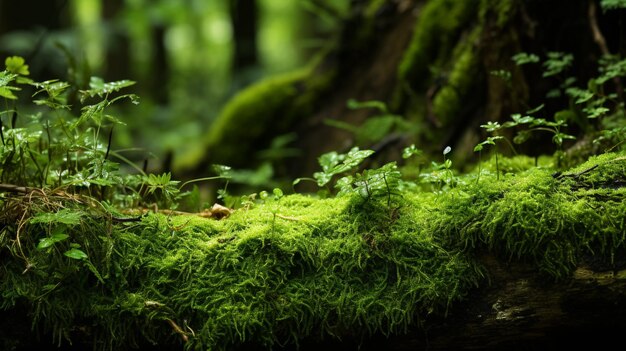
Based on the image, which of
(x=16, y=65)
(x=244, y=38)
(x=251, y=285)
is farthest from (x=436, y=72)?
(x=244, y=38)

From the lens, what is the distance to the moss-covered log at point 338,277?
2.06 m

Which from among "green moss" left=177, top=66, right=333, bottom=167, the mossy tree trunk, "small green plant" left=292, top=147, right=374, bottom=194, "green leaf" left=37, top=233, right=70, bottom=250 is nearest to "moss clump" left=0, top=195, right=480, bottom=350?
"green leaf" left=37, top=233, right=70, bottom=250

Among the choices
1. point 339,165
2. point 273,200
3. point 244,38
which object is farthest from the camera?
point 244,38

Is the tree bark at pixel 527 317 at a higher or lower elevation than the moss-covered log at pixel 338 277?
lower

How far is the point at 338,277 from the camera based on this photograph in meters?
2.19

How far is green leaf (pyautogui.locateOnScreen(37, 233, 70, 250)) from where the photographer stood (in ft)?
6.55

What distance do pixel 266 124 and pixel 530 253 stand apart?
4.57m

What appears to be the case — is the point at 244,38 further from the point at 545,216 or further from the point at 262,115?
the point at 545,216

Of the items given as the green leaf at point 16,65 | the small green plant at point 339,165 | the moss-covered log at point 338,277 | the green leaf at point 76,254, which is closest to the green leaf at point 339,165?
the small green plant at point 339,165

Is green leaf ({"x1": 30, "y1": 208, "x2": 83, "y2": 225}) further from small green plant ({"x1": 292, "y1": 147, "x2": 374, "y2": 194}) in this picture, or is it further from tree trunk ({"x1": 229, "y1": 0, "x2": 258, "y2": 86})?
tree trunk ({"x1": 229, "y1": 0, "x2": 258, "y2": 86})

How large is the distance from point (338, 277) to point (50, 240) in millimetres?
1209

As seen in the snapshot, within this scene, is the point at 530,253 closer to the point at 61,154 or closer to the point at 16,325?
the point at 16,325

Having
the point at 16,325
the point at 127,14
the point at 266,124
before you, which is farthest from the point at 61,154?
the point at 127,14

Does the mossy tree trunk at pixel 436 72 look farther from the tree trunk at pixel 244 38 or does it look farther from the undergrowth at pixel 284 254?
the tree trunk at pixel 244 38
